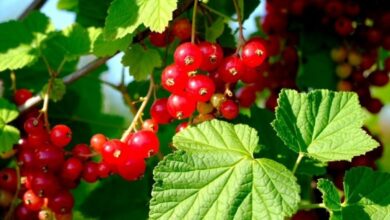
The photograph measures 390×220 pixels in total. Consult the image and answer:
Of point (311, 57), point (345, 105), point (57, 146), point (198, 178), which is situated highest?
point (311, 57)

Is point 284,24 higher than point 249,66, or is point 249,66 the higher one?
point 284,24

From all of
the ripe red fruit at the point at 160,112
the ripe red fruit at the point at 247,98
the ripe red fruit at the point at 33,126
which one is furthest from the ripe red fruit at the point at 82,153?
the ripe red fruit at the point at 247,98

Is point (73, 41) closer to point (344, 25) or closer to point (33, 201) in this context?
point (33, 201)

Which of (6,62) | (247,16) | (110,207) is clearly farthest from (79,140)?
(247,16)

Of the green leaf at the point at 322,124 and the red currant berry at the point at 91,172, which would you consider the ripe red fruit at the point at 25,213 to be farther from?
the green leaf at the point at 322,124

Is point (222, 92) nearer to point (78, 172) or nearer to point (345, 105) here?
point (345, 105)

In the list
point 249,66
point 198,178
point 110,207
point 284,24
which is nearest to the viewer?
point 198,178

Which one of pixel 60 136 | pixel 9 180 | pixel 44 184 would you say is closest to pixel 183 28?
pixel 60 136
